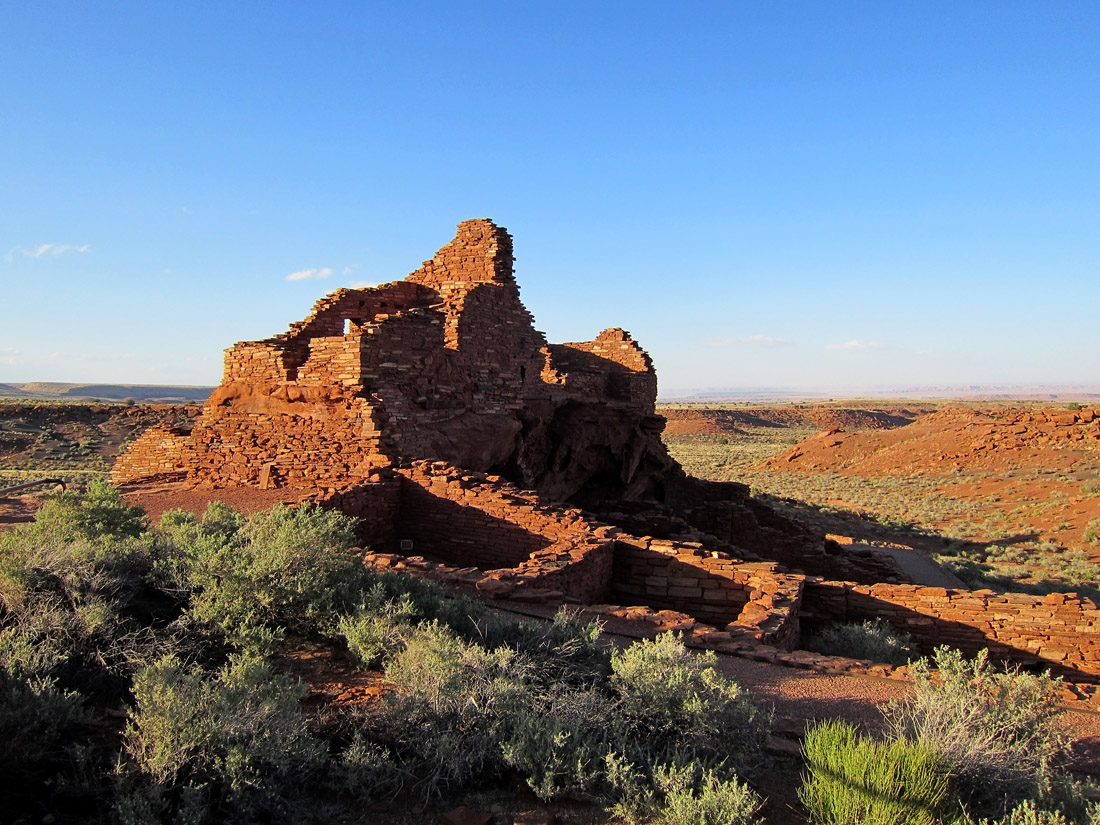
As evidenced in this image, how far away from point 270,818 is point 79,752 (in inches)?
38.5

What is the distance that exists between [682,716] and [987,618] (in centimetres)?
550

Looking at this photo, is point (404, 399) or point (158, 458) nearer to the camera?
point (404, 399)

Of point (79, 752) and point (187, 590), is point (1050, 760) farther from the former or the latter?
point (187, 590)

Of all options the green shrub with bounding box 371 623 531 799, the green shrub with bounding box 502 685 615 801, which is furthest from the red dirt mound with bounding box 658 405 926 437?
the green shrub with bounding box 502 685 615 801

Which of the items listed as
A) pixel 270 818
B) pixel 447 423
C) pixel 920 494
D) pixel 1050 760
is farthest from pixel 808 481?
pixel 270 818

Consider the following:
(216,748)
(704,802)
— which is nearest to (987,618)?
(704,802)

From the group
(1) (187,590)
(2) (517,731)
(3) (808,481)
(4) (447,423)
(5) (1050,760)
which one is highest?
(4) (447,423)

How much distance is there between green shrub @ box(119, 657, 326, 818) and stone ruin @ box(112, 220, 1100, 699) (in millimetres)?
3660

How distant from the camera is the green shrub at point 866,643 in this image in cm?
718

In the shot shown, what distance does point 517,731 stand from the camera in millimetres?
3797

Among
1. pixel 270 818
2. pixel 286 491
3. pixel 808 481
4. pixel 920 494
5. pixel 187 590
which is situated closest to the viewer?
pixel 270 818

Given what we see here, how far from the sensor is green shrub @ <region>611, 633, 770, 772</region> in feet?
12.7

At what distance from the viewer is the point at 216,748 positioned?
3389 millimetres

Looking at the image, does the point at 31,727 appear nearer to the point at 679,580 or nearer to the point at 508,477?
the point at 679,580
